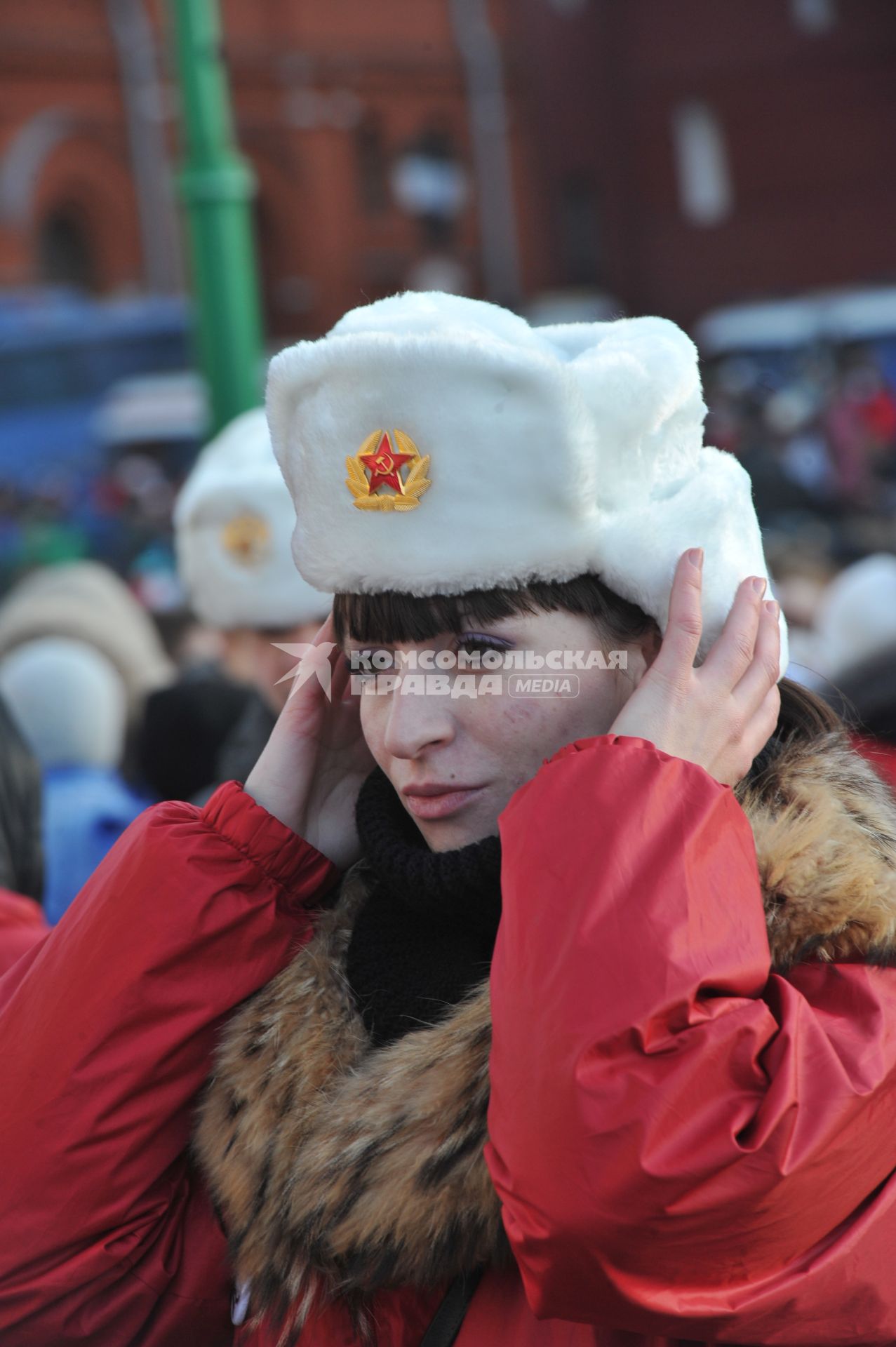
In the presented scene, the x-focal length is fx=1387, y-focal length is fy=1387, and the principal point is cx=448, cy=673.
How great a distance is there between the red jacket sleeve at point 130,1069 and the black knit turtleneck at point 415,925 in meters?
0.12

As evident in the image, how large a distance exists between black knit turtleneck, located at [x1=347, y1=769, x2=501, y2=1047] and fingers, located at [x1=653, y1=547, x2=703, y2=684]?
0.30 m

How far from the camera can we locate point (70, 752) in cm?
384

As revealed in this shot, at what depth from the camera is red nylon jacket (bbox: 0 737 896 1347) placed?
127 cm

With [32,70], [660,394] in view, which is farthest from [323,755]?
[32,70]

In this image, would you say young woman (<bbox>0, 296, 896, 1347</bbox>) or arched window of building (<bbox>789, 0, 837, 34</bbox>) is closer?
young woman (<bbox>0, 296, 896, 1347</bbox>)

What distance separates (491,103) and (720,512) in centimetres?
2610

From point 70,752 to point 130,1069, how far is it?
2258 millimetres

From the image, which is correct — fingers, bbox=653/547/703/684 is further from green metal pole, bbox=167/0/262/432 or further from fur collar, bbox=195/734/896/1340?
green metal pole, bbox=167/0/262/432

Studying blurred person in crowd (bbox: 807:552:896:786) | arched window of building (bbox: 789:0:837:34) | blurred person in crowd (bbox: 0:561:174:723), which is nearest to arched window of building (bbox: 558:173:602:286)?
arched window of building (bbox: 789:0:837:34)

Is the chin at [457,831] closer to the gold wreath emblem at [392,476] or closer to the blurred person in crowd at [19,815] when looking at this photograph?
the gold wreath emblem at [392,476]

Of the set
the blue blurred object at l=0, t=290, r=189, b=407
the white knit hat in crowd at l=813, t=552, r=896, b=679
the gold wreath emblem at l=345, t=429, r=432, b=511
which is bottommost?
the blue blurred object at l=0, t=290, r=189, b=407

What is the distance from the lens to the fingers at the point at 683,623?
152 centimetres

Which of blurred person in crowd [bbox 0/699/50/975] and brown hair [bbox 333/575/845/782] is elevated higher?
brown hair [bbox 333/575/845/782]

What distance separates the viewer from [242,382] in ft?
15.7
